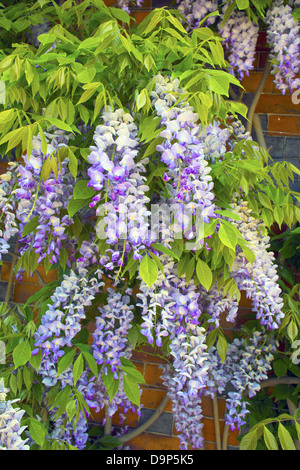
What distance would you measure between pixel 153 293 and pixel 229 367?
598 millimetres

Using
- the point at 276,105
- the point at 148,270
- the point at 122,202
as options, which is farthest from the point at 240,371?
A: the point at 276,105

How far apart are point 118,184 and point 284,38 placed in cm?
94

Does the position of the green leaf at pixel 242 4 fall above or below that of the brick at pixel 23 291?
above

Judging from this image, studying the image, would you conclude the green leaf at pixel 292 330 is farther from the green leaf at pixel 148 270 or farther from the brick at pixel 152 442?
the brick at pixel 152 442

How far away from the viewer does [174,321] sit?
112 cm

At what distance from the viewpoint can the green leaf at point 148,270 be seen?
2.84 ft

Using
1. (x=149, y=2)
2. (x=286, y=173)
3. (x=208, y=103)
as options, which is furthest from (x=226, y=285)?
(x=149, y=2)

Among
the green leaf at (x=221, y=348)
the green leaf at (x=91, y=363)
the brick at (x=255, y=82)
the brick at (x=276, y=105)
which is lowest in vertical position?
the green leaf at (x=91, y=363)

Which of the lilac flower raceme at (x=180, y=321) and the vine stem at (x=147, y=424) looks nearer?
the lilac flower raceme at (x=180, y=321)

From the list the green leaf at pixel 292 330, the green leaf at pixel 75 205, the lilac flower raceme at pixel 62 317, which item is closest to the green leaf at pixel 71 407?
the lilac flower raceme at pixel 62 317

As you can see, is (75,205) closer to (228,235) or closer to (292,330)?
(228,235)

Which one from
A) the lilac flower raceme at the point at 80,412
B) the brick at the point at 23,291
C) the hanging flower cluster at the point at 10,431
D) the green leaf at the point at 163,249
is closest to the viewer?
the hanging flower cluster at the point at 10,431
